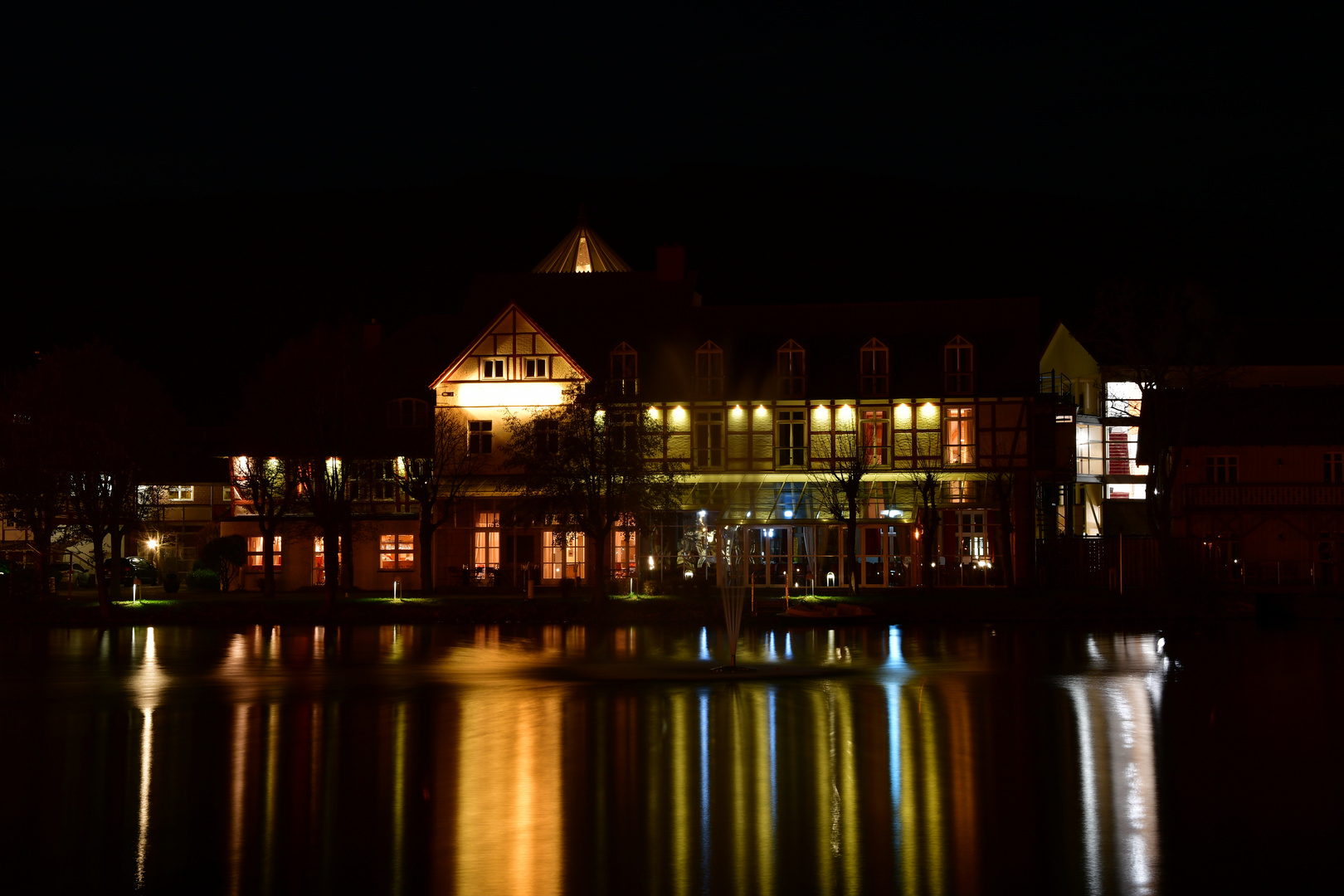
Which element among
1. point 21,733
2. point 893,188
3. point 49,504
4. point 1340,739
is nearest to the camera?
point 1340,739

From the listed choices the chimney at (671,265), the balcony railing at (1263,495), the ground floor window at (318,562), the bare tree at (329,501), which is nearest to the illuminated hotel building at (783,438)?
the ground floor window at (318,562)

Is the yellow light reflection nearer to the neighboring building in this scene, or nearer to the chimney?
the neighboring building

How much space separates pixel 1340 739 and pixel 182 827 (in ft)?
47.0

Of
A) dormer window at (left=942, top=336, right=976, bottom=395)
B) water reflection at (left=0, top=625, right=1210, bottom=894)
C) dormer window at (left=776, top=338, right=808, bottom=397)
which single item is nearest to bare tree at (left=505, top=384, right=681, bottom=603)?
dormer window at (left=776, top=338, right=808, bottom=397)

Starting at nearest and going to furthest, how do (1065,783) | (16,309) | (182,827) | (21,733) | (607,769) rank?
(182,827), (1065,783), (607,769), (21,733), (16,309)

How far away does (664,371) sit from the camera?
55000mm

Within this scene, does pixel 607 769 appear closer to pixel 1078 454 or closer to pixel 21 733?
pixel 21 733

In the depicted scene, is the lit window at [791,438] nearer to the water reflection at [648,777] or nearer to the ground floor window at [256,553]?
the ground floor window at [256,553]

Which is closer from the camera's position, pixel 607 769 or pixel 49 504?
pixel 607 769

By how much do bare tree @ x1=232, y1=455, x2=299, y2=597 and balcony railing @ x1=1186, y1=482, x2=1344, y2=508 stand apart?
34232 millimetres

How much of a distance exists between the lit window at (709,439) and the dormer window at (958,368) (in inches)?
349

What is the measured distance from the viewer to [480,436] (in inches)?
2143

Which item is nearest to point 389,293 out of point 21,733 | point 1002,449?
point 1002,449

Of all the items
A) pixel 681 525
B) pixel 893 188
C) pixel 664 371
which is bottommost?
pixel 681 525
